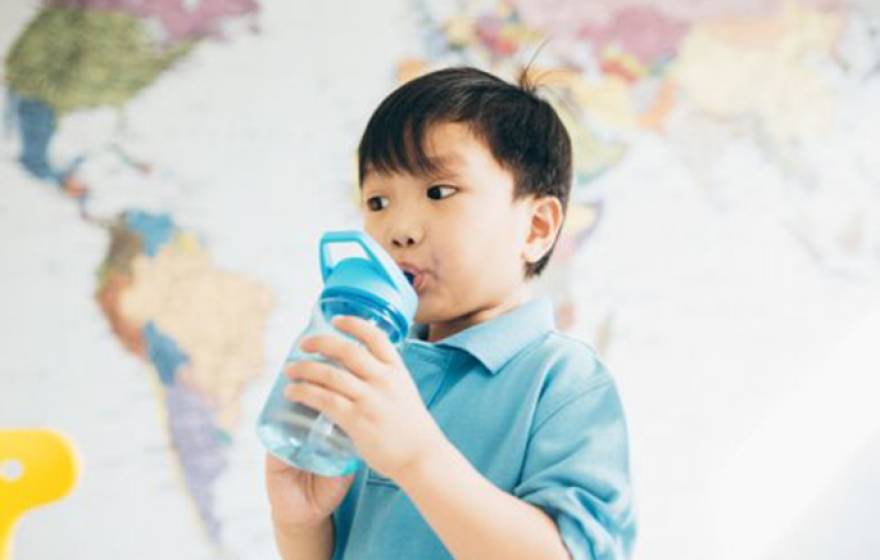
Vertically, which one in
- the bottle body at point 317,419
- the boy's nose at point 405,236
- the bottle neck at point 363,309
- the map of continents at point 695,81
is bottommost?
the bottle body at point 317,419

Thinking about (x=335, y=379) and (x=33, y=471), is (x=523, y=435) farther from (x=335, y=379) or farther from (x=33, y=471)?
(x=33, y=471)

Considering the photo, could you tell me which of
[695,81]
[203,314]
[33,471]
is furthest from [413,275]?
[695,81]

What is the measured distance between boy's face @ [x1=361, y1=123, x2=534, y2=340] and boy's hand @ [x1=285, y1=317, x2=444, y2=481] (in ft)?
0.56

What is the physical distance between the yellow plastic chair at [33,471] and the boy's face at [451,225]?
28 cm

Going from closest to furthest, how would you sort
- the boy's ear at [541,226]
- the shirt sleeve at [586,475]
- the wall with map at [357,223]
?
1. the shirt sleeve at [586,475]
2. the boy's ear at [541,226]
3. the wall with map at [357,223]

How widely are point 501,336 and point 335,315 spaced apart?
17 centimetres

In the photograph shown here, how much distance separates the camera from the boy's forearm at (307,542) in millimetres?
638

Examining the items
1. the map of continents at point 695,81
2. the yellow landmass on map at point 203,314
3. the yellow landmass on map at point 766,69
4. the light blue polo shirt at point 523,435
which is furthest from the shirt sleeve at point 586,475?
the yellow landmass on map at point 766,69

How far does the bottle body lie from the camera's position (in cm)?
49

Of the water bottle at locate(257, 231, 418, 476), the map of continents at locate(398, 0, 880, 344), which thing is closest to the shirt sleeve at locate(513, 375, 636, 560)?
the water bottle at locate(257, 231, 418, 476)

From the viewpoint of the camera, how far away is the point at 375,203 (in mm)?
670

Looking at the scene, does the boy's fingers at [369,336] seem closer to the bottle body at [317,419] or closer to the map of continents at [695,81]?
the bottle body at [317,419]

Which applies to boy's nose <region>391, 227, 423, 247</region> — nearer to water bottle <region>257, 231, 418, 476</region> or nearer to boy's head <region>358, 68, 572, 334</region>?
boy's head <region>358, 68, 572, 334</region>

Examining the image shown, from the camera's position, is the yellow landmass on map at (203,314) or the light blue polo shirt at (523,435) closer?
the light blue polo shirt at (523,435)
